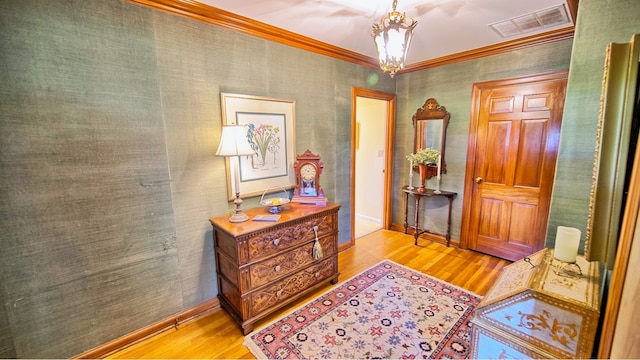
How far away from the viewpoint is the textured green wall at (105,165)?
1.44m

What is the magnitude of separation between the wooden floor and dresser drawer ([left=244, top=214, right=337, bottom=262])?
57 centimetres

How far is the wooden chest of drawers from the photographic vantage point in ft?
6.24

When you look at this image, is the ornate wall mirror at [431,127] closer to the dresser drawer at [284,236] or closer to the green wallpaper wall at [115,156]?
the green wallpaper wall at [115,156]

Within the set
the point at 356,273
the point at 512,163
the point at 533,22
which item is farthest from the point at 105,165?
the point at 512,163

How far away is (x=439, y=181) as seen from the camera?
3.42 meters

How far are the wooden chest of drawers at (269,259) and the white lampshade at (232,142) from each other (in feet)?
1.83

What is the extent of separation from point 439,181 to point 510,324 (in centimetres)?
230

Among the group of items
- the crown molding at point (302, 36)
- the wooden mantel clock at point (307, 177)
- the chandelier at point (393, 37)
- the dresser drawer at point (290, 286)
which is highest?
the crown molding at point (302, 36)

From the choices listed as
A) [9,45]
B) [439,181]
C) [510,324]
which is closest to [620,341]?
[510,324]

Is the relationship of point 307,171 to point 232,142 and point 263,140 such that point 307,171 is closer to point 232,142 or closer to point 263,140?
point 263,140

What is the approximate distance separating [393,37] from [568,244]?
156 cm

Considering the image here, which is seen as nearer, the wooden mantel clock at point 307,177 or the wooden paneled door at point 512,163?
the wooden mantel clock at point 307,177

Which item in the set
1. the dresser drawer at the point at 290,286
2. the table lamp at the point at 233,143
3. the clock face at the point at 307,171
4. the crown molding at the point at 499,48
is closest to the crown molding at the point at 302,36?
the crown molding at the point at 499,48

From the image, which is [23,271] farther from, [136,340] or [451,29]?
[451,29]
